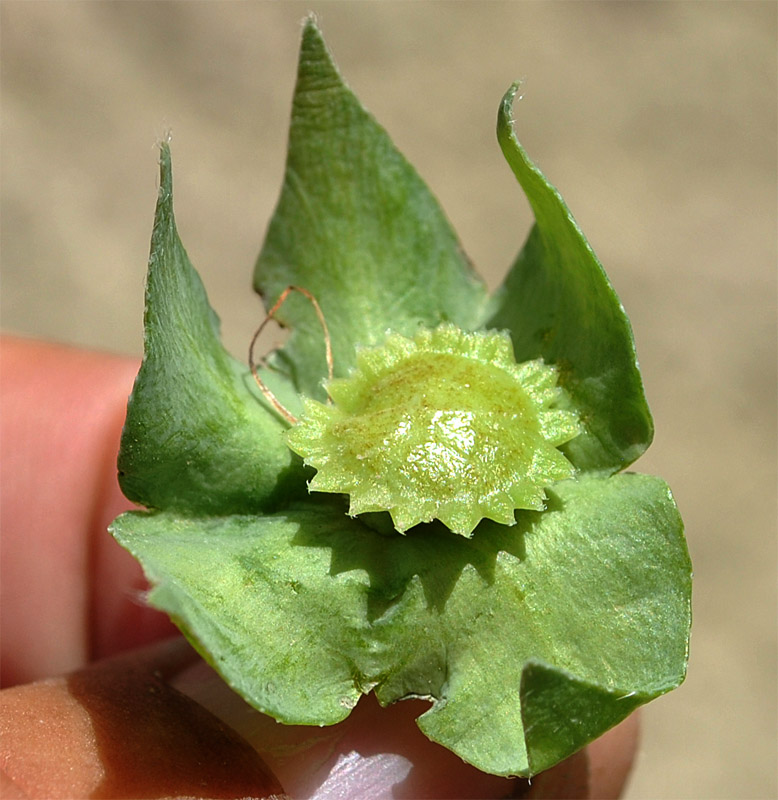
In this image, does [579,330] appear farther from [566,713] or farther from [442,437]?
[566,713]

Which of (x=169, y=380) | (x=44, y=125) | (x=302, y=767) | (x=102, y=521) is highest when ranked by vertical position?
(x=44, y=125)

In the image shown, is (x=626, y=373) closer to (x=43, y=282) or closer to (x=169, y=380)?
(x=169, y=380)

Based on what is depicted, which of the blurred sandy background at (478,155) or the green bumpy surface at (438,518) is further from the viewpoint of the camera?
the blurred sandy background at (478,155)

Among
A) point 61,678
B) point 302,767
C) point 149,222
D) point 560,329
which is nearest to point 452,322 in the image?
point 560,329

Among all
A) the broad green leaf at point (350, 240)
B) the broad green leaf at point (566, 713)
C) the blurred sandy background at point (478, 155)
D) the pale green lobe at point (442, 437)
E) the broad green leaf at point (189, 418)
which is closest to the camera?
the broad green leaf at point (566, 713)

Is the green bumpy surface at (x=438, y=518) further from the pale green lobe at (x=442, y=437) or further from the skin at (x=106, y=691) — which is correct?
the skin at (x=106, y=691)

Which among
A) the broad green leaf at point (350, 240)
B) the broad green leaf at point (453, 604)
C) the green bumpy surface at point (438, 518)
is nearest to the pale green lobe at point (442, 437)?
the green bumpy surface at point (438, 518)

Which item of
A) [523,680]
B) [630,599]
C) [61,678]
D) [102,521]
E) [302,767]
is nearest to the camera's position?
[523,680]
